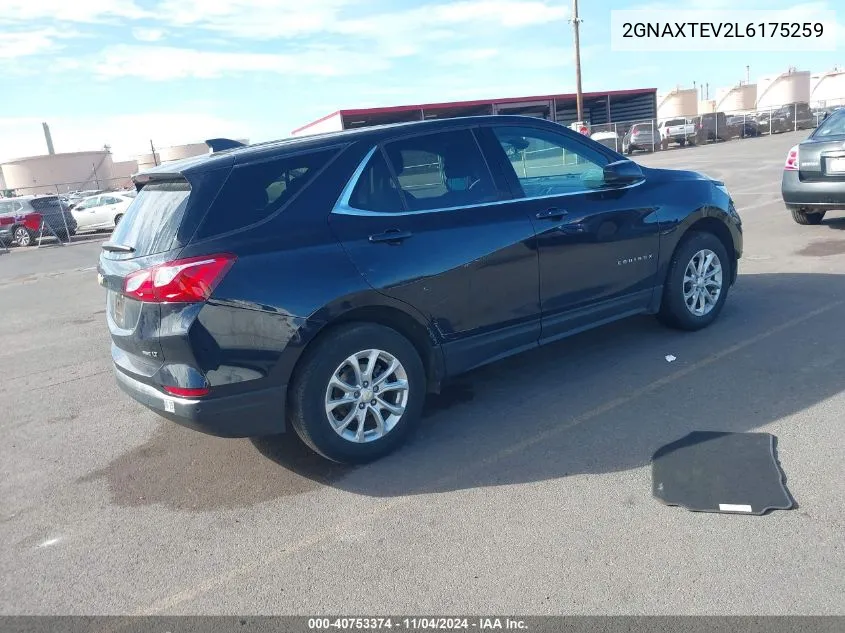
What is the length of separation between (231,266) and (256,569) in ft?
4.63

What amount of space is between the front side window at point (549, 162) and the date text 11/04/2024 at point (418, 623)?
2.72 m

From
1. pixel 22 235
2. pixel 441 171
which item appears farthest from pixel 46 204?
pixel 441 171

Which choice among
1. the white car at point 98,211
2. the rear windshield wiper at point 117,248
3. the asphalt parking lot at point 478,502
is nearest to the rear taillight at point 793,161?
the asphalt parking lot at point 478,502

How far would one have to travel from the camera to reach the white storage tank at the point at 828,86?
6769 centimetres

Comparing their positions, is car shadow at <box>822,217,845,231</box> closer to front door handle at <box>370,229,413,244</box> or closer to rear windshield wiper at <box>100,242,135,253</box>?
front door handle at <box>370,229,413,244</box>

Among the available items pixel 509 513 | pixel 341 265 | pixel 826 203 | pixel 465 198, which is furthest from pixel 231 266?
pixel 826 203

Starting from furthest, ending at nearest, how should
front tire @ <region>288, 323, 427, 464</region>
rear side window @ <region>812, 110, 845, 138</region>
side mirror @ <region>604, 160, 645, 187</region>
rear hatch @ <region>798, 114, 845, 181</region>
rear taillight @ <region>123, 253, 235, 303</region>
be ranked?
rear side window @ <region>812, 110, 845, 138</region>
rear hatch @ <region>798, 114, 845, 181</region>
side mirror @ <region>604, 160, 645, 187</region>
front tire @ <region>288, 323, 427, 464</region>
rear taillight @ <region>123, 253, 235, 303</region>

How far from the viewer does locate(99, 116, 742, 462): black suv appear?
3473 millimetres

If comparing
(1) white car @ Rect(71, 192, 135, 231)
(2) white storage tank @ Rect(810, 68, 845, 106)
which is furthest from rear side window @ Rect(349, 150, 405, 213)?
(2) white storage tank @ Rect(810, 68, 845, 106)

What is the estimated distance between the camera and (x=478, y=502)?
11.3 feet

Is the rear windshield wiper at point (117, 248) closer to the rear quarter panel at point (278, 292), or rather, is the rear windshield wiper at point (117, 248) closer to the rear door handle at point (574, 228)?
the rear quarter panel at point (278, 292)

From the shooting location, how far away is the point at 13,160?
67.9 meters

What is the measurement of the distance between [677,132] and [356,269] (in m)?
40.7

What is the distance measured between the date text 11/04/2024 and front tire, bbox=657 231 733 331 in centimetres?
349
